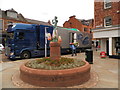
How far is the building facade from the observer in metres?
11.8

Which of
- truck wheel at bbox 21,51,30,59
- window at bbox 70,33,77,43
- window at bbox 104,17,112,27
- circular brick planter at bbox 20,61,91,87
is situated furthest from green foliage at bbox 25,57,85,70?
window at bbox 70,33,77,43

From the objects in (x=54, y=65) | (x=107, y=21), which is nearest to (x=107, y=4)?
(x=107, y=21)

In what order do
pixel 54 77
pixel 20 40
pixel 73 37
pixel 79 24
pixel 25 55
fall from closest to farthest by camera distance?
pixel 54 77, pixel 20 40, pixel 25 55, pixel 73 37, pixel 79 24

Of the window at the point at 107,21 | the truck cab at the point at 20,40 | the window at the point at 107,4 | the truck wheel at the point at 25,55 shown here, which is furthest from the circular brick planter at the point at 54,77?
the window at the point at 107,4

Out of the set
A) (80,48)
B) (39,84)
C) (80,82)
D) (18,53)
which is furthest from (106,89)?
(80,48)

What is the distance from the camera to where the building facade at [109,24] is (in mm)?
11813

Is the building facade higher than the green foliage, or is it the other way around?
the building facade

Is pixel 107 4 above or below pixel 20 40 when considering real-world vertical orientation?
above

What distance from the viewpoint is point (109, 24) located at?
13.0 m

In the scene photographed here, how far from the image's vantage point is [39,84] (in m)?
4.50

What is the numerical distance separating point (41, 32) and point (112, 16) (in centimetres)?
832

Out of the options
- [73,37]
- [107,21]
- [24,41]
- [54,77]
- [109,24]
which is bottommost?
[54,77]

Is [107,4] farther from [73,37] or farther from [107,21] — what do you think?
[73,37]

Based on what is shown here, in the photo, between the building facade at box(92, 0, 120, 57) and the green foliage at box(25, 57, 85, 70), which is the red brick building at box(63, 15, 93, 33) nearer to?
the building facade at box(92, 0, 120, 57)
